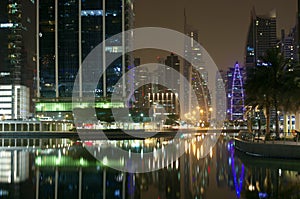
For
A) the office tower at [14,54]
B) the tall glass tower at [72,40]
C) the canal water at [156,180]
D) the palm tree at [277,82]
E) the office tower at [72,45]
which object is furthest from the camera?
the office tower at [14,54]

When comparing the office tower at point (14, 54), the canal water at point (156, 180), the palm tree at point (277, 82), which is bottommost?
the canal water at point (156, 180)

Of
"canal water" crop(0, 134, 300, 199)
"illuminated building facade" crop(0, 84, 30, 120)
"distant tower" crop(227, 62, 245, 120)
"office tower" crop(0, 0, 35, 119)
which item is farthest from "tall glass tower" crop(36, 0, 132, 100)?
"canal water" crop(0, 134, 300, 199)

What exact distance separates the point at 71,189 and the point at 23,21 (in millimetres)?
143125

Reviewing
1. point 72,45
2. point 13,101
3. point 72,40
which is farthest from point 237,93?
point 13,101

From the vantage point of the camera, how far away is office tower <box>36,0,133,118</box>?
148 m

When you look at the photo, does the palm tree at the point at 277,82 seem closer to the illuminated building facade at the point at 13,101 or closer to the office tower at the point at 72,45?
the office tower at the point at 72,45

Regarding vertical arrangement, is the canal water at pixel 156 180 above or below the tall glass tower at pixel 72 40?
below

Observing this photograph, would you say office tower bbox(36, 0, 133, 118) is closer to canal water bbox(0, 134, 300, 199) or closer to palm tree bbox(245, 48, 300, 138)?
palm tree bbox(245, 48, 300, 138)

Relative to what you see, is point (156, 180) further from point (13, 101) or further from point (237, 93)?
point (237, 93)

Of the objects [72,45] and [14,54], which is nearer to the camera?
[72,45]

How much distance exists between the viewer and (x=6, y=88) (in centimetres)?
15575

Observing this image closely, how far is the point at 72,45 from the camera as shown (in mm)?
149125

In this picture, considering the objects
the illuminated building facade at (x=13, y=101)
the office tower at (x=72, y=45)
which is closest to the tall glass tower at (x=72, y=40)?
the office tower at (x=72, y=45)

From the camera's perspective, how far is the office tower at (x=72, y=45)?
148 m
